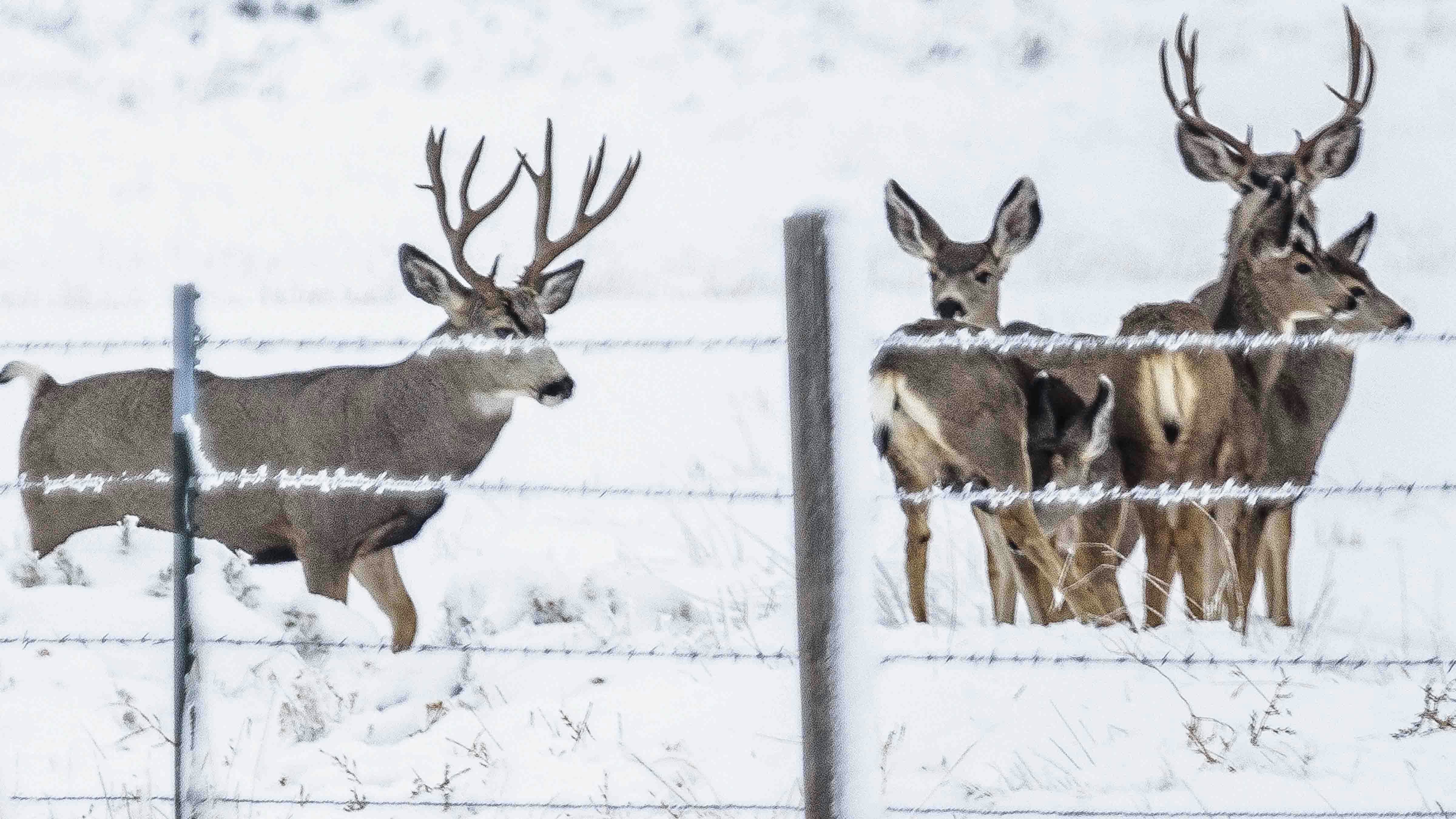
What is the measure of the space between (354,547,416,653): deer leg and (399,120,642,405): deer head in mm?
670

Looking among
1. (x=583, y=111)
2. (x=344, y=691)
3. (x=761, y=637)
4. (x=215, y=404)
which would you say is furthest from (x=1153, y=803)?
(x=583, y=111)

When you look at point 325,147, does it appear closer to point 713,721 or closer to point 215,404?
point 215,404

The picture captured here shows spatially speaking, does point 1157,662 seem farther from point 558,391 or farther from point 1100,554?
point 558,391

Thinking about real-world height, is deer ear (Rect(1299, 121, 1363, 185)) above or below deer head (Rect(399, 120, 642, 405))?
above

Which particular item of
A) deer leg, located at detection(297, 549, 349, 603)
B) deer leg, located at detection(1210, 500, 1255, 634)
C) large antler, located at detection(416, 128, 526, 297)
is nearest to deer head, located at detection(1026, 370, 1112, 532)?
deer leg, located at detection(1210, 500, 1255, 634)

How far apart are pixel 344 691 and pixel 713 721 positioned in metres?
1.13

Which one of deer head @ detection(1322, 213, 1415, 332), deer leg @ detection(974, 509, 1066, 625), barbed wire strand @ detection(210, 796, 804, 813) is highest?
deer head @ detection(1322, 213, 1415, 332)

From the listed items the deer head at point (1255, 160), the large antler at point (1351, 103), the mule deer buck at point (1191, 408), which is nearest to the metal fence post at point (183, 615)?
the mule deer buck at point (1191, 408)

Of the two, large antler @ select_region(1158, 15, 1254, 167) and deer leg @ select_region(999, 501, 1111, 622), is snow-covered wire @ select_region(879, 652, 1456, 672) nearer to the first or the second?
deer leg @ select_region(999, 501, 1111, 622)

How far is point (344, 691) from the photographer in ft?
14.8

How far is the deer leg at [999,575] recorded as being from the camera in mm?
5137

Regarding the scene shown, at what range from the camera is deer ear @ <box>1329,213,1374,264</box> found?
583 cm

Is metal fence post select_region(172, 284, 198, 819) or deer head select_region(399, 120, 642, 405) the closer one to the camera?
metal fence post select_region(172, 284, 198, 819)

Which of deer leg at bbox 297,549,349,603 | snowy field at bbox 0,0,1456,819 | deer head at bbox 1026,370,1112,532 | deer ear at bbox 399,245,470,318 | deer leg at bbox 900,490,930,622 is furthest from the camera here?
deer ear at bbox 399,245,470,318
